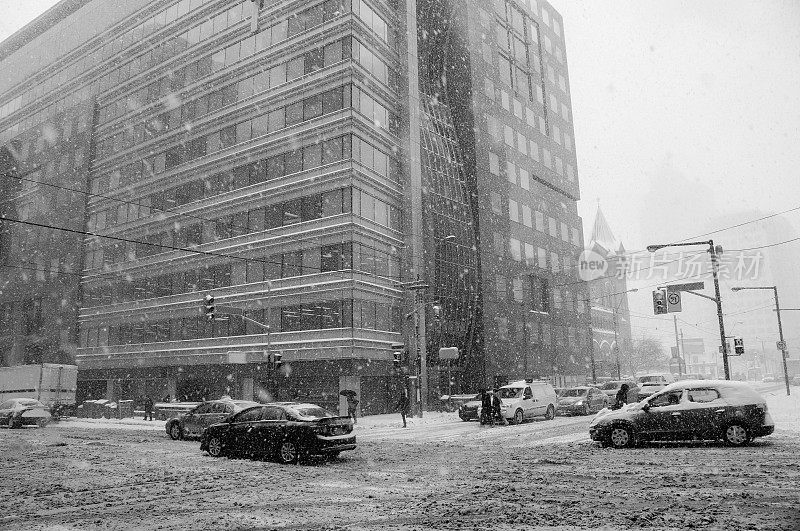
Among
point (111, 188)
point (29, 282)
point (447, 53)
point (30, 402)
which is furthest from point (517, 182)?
point (29, 282)

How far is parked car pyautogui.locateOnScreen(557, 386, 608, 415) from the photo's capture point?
29.5m

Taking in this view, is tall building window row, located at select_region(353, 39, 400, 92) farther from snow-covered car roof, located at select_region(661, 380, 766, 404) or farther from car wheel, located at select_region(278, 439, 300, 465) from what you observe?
snow-covered car roof, located at select_region(661, 380, 766, 404)

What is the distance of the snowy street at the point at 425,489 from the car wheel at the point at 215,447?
0.70 ft

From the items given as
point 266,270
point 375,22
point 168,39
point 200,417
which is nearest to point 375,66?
point 375,22

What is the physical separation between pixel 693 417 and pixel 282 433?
987 centimetres

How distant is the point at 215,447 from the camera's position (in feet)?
49.4

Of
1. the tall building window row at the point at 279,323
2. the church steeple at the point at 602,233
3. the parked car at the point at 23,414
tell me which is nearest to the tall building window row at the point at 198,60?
the tall building window row at the point at 279,323

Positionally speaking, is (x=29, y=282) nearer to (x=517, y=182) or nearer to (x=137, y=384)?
(x=137, y=384)

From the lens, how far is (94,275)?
165 feet

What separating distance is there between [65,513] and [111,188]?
48.9 m

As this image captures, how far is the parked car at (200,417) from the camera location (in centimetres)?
2001

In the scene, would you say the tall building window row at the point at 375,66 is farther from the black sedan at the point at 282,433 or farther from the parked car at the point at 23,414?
the black sedan at the point at 282,433

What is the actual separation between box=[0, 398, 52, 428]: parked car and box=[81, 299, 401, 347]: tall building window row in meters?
12.1

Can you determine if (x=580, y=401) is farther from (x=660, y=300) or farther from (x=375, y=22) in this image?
(x=375, y=22)
